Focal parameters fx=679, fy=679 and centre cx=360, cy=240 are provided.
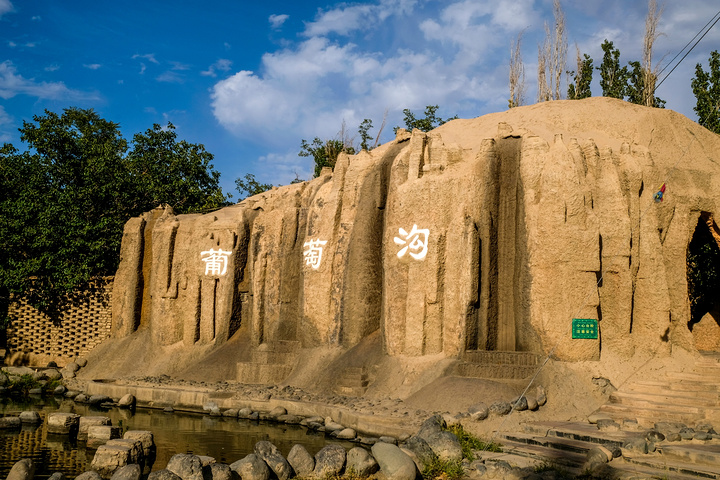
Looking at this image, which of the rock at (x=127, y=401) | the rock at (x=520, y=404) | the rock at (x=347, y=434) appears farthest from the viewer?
the rock at (x=127, y=401)

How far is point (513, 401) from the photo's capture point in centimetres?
1188

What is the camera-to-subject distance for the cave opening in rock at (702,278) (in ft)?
55.6

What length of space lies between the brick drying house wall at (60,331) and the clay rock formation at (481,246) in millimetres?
3083

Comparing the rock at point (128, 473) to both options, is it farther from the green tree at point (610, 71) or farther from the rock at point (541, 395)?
the green tree at point (610, 71)

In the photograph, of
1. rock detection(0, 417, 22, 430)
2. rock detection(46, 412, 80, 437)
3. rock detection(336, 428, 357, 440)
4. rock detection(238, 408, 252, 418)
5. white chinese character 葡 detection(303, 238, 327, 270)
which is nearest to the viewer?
rock detection(336, 428, 357, 440)

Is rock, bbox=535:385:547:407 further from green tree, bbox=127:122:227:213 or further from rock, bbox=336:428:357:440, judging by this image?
green tree, bbox=127:122:227:213

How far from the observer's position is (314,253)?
18.7m

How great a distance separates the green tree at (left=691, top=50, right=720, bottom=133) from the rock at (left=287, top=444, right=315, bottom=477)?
19011 millimetres

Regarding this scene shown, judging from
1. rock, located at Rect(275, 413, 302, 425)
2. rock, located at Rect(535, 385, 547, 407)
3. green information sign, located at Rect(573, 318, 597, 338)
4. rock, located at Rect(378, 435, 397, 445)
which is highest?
green information sign, located at Rect(573, 318, 597, 338)

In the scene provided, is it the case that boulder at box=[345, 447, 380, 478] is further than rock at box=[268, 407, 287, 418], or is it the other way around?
rock at box=[268, 407, 287, 418]

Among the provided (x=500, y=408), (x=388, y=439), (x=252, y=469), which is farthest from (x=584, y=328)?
(x=252, y=469)

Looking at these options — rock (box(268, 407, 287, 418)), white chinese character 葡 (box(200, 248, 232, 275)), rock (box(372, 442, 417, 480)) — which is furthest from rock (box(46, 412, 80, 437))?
white chinese character 葡 (box(200, 248, 232, 275))

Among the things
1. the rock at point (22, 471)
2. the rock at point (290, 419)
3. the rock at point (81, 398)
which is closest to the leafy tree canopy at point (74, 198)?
the rock at point (81, 398)

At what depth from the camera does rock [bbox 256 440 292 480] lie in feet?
29.5
